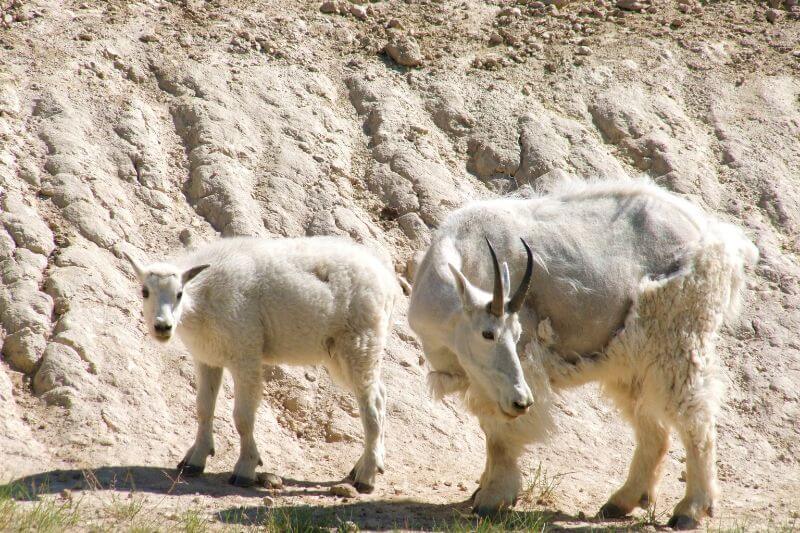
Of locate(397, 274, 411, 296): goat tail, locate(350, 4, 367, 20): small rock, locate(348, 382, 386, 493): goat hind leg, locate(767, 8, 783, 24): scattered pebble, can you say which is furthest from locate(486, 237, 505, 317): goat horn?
locate(767, 8, 783, 24): scattered pebble

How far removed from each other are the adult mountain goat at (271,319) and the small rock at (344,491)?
0.20 metres

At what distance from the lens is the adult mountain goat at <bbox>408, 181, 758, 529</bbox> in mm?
7488

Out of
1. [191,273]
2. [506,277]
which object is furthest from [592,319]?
[191,273]

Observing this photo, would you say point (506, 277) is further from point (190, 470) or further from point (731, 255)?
point (190, 470)

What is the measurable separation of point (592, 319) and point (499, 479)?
153 cm

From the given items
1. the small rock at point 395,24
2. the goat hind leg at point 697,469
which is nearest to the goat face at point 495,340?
the goat hind leg at point 697,469

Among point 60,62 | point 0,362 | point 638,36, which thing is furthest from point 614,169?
point 0,362

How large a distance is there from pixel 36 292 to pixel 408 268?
4144 millimetres

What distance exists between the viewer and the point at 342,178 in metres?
11.8

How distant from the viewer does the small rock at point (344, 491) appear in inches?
308

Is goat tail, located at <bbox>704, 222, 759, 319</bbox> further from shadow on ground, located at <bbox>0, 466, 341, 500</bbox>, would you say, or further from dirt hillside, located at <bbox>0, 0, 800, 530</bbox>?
shadow on ground, located at <bbox>0, 466, 341, 500</bbox>

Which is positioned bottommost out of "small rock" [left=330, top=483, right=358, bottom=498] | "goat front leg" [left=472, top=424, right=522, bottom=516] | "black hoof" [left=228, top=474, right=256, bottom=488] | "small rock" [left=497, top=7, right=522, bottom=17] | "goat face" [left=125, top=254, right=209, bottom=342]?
"black hoof" [left=228, top=474, right=256, bottom=488]

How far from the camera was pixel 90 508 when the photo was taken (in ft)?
22.2

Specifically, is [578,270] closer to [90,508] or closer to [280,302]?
[280,302]
